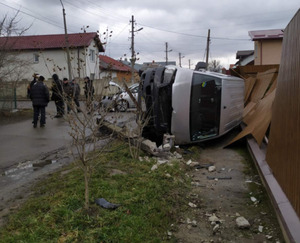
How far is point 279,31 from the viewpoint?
26922 mm

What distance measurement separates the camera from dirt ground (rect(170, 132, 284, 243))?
12.2 feet

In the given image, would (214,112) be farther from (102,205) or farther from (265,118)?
(102,205)

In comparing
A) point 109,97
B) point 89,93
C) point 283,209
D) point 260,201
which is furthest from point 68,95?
point 260,201

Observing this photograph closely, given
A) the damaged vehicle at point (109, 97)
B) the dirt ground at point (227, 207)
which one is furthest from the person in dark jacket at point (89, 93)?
the dirt ground at point (227, 207)

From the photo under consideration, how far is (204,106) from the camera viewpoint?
816 cm

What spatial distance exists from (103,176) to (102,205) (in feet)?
4.11

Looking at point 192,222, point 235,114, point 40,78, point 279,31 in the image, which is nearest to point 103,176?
point 192,222

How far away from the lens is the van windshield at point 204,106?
26.4ft

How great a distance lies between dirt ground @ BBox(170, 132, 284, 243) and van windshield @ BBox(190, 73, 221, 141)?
1157mm

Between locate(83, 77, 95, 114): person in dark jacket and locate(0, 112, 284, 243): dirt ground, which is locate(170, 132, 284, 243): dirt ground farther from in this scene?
locate(83, 77, 95, 114): person in dark jacket

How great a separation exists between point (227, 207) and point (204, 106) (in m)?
3.97

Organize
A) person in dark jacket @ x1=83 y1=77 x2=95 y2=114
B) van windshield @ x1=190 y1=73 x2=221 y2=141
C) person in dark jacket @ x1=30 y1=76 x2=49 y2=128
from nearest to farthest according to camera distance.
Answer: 1. person in dark jacket @ x1=83 y1=77 x2=95 y2=114
2. van windshield @ x1=190 y1=73 x2=221 y2=141
3. person in dark jacket @ x1=30 y1=76 x2=49 y2=128

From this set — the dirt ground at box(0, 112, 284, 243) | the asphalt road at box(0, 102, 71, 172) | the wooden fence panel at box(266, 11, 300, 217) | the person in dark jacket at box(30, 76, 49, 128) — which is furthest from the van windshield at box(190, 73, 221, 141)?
the person in dark jacket at box(30, 76, 49, 128)

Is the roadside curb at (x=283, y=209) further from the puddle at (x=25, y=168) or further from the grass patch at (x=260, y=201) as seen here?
the puddle at (x=25, y=168)
